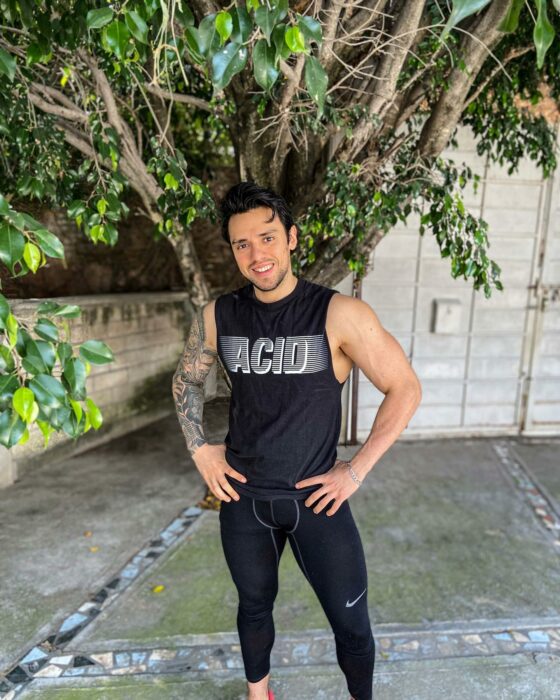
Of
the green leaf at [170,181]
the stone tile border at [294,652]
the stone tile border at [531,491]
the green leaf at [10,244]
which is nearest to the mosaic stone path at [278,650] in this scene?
the stone tile border at [294,652]

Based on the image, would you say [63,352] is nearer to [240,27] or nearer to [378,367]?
[240,27]

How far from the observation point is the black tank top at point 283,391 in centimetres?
145

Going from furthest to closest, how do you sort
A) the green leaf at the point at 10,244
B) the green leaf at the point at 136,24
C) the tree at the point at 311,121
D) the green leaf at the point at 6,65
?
1. the tree at the point at 311,121
2. the green leaf at the point at 6,65
3. the green leaf at the point at 136,24
4. the green leaf at the point at 10,244

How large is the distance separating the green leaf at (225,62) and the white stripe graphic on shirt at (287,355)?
66 cm

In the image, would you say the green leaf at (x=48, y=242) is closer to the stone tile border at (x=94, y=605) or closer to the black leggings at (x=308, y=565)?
the black leggings at (x=308, y=565)

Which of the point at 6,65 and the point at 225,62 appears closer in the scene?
the point at 225,62

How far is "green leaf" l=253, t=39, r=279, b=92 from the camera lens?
1045mm

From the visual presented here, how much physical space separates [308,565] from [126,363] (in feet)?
11.0

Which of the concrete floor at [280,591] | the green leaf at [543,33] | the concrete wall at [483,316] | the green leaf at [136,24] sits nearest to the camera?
the green leaf at [543,33]

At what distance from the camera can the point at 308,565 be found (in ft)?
5.06

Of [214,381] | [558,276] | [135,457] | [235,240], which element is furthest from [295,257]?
[558,276]

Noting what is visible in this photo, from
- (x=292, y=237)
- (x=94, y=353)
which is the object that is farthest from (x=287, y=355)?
(x=94, y=353)

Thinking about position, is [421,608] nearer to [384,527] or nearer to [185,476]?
[384,527]

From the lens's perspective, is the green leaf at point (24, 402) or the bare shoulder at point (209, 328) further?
the bare shoulder at point (209, 328)
